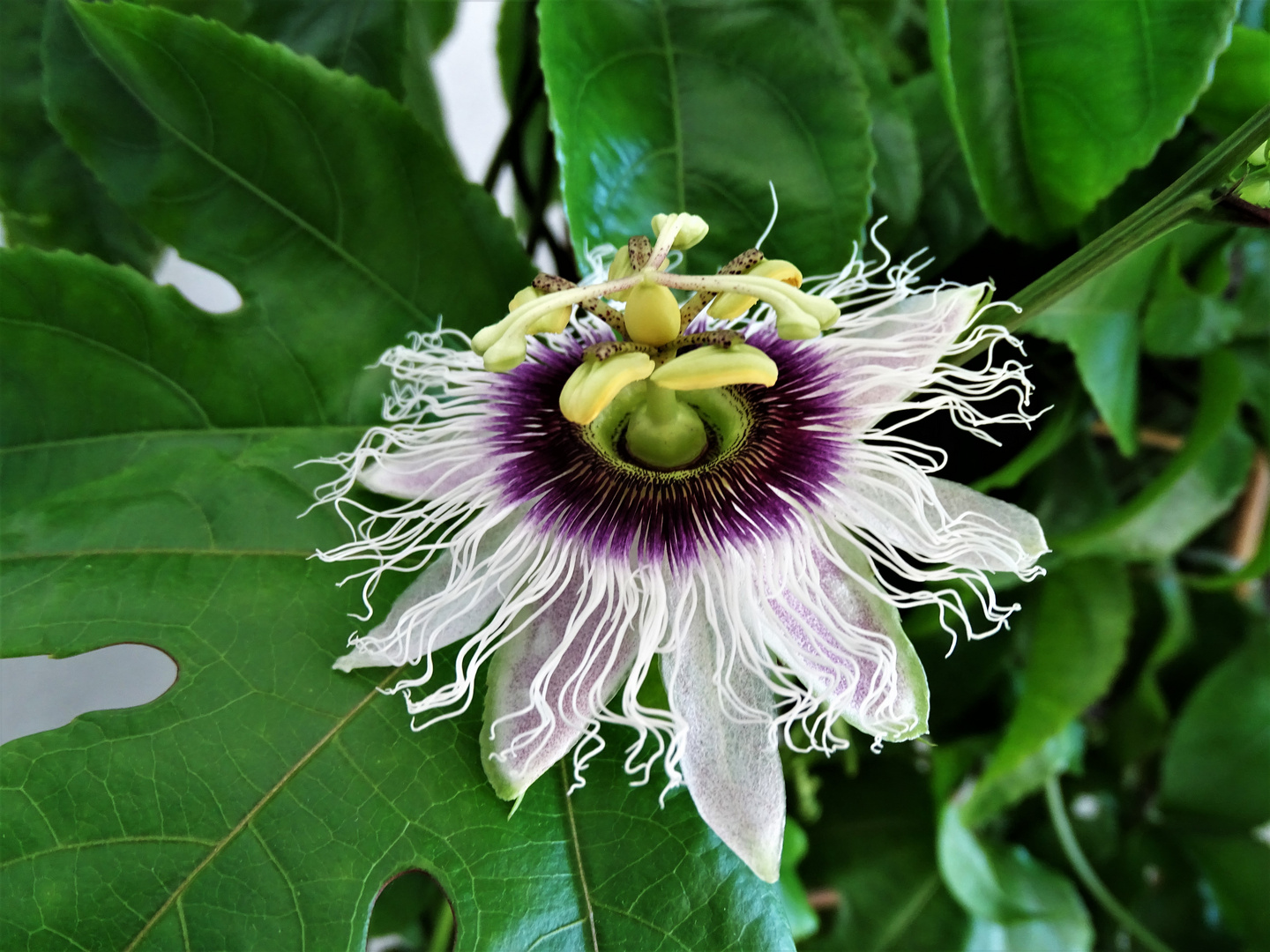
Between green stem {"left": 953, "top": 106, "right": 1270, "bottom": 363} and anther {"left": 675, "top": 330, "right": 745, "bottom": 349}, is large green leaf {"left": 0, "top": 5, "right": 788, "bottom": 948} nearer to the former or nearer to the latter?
anther {"left": 675, "top": 330, "right": 745, "bottom": 349}

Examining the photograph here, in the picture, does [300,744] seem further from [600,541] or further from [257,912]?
[600,541]

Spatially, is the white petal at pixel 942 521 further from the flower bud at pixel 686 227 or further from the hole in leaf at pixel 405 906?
the hole in leaf at pixel 405 906

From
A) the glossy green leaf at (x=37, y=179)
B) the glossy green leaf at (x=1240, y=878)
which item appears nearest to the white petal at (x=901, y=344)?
the glossy green leaf at (x=37, y=179)

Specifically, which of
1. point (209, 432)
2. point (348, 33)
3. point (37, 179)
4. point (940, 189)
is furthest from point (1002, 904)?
point (37, 179)

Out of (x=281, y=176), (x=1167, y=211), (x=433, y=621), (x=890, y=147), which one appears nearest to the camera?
(x=1167, y=211)

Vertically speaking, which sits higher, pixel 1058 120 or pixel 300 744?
pixel 1058 120

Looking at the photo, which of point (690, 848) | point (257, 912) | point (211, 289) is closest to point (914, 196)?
point (690, 848)

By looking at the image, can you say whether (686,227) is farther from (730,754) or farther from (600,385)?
(730,754)
